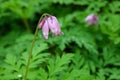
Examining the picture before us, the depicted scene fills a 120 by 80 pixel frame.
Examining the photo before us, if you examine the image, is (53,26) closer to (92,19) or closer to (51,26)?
(51,26)

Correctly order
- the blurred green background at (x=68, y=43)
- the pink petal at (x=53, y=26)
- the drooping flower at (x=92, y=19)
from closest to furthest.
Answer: the pink petal at (x=53, y=26), the blurred green background at (x=68, y=43), the drooping flower at (x=92, y=19)

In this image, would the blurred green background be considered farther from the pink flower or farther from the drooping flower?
the pink flower

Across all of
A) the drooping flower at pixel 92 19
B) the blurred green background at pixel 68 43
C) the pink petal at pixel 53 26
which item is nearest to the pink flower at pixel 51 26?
the pink petal at pixel 53 26

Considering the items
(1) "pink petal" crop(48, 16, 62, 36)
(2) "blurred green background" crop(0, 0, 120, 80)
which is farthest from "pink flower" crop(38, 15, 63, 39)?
(2) "blurred green background" crop(0, 0, 120, 80)

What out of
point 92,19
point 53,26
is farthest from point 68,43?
point 53,26

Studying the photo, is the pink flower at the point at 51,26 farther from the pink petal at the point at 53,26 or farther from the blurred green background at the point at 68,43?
the blurred green background at the point at 68,43

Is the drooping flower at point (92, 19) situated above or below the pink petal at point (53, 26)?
above

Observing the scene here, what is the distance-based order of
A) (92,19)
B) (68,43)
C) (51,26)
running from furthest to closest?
(68,43) < (92,19) < (51,26)

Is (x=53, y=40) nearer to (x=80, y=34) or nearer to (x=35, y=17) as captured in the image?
(x=80, y=34)

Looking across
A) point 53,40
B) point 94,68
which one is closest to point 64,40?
point 53,40
